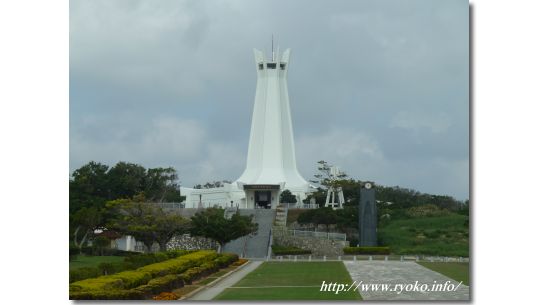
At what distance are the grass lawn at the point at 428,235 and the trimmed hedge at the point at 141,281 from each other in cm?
1150

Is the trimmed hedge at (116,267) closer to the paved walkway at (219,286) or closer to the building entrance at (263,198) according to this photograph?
the paved walkway at (219,286)

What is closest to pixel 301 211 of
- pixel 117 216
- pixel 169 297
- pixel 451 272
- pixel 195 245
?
pixel 195 245

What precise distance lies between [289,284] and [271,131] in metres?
35.0

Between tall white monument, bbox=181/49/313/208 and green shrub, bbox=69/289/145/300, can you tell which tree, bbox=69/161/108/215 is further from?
green shrub, bbox=69/289/145/300

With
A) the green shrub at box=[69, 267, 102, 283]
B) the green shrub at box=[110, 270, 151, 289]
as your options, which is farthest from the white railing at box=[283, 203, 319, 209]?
the green shrub at box=[110, 270, 151, 289]

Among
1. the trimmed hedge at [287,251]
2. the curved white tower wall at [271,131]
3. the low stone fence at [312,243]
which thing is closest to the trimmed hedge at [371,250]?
the low stone fence at [312,243]

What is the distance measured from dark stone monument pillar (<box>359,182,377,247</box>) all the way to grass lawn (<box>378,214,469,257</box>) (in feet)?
2.06

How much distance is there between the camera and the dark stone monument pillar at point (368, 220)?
36.4 m

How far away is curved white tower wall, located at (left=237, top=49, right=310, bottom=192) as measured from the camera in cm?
5291

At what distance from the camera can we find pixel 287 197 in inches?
2020

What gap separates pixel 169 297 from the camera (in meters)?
16.0

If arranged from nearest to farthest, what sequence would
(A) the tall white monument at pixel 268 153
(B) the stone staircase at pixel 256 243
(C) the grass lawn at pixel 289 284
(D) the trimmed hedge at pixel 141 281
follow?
(D) the trimmed hedge at pixel 141 281, (C) the grass lawn at pixel 289 284, (B) the stone staircase at pixel 256 243, (A) the tall white monument at pixel 268 153

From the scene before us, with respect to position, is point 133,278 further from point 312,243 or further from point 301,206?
point 301,206

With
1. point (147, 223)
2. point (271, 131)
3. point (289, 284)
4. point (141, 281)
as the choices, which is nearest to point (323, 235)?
point (147, 223)
